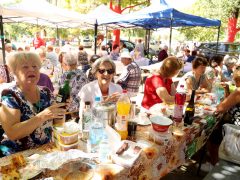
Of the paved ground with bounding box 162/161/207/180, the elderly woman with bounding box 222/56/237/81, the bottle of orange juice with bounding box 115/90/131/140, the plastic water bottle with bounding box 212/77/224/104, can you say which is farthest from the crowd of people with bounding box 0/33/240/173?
the elderly woman with bounding box 222/56/237/81

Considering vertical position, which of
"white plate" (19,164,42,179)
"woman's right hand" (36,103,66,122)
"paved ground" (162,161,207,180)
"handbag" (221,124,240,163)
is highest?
"woman's right hand" (36,103,66,122)

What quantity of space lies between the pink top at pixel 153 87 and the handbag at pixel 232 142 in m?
1.02

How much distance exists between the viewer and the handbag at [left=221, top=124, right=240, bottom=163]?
2.46 meters

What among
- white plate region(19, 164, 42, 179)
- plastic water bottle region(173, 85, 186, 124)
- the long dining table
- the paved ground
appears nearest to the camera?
white plate region(19, 164, 42, 179)

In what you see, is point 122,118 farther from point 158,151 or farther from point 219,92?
point 219,92

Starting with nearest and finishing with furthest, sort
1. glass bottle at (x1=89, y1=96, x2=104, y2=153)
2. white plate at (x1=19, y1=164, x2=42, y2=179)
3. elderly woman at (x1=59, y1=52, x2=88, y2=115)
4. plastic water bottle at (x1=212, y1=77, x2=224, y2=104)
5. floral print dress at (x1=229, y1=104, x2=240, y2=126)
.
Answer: white plate at (x1=19, y1=164, x2=42, y2=179)
glass bottle at (x1=89, y1=96, x2=104, y2=153)
floral print dress at (x1=229, y1=104, x2=240, y2=126)
plastic water bottle at (x1=212, y1=77, x2=224, y2=104)
elderly woman at (x1=59, y1=52, x2=88, y2=115)

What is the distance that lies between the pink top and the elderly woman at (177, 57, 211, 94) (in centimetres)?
73

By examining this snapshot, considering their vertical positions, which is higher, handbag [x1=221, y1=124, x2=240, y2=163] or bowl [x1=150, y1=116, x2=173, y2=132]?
bowl [x1=150, y1=116, x2=173, y2=132]

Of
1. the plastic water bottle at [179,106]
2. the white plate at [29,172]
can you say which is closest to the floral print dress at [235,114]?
the plastic water bottle at [179,106]

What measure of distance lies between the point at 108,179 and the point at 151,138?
2.14 feet

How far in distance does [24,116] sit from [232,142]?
2.12 meters

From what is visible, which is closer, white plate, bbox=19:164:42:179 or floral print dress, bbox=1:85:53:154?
white plate, bbox=19:164:42:179

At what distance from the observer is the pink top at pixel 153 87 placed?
317 centimetres

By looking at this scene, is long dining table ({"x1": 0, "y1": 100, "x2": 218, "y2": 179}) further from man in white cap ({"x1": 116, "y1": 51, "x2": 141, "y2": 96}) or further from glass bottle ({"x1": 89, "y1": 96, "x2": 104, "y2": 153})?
man in white cap ({"x1": 116, "y1": 51, "x2": 141, "y2": 96})
